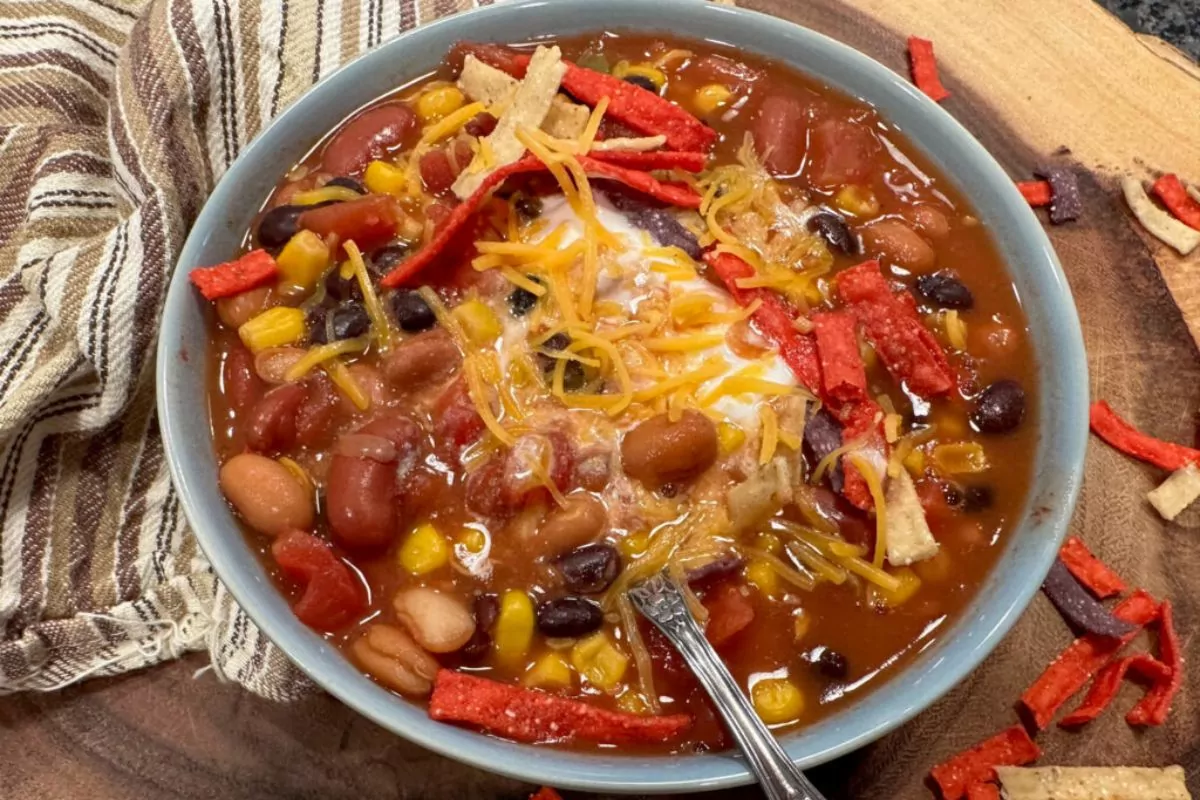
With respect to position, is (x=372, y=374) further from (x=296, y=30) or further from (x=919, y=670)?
(x=919, y=670)

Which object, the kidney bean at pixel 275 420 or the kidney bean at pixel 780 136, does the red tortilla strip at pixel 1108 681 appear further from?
the kidney bean at pixel 275 420

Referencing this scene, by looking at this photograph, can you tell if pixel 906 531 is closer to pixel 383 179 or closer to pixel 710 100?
pixel 710 100

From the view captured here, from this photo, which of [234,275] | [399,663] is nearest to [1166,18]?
[234,275]

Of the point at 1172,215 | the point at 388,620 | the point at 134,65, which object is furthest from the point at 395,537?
the point at 1172,215

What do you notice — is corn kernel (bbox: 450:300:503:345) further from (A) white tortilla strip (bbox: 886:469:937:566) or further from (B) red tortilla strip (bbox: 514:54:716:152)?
(A) white tortilla strip (bbox: 886:469:937:566)

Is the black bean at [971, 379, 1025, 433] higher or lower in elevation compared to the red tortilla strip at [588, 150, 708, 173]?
lower

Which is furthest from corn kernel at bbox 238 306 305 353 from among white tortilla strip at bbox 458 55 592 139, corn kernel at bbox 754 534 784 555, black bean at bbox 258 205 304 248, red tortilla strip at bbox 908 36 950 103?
red tortilla strip at bbox 908 36 950 103

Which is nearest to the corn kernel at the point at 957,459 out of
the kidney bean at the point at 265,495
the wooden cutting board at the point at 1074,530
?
the wooden cutting board at the point at 1074,530
